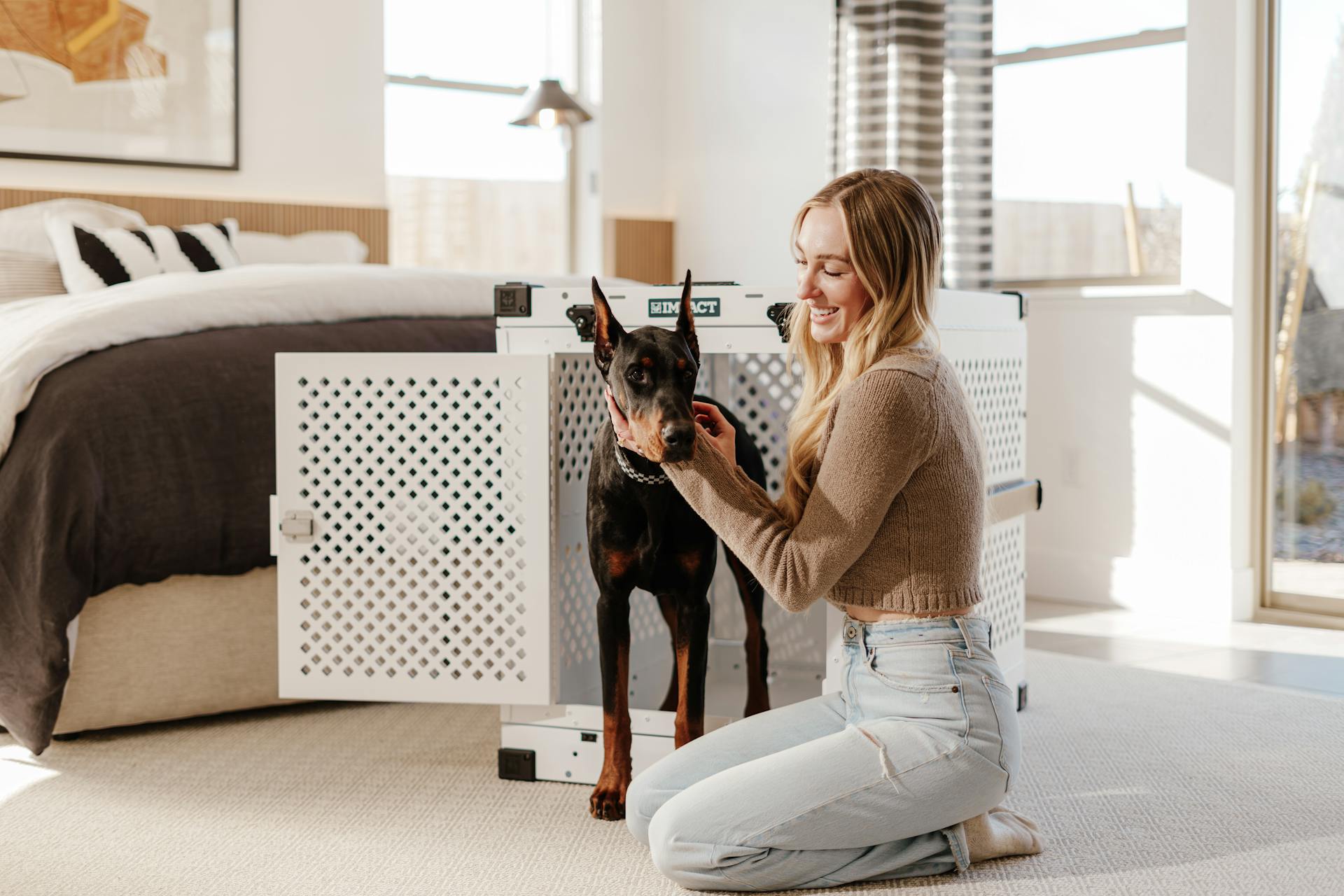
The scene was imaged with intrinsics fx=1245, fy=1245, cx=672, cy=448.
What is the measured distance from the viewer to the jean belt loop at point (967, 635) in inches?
61.4

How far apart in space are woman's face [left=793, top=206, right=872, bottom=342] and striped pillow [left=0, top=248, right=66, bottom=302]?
272 centimetres

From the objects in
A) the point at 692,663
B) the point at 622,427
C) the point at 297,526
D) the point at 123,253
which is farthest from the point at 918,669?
the point at 123,253

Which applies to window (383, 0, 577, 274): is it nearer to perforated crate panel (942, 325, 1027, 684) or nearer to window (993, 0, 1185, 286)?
window (993, 0, 1185, 286)

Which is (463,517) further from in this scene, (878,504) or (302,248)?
(302,248)

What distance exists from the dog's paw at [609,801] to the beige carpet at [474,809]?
0.08 ft

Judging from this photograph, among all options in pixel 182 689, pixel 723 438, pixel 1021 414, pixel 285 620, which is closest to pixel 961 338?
pixel 1021 414

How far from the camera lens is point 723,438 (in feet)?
5.60

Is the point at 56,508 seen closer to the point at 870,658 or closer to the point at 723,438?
the point at 723,438

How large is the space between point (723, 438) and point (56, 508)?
1.21 metres

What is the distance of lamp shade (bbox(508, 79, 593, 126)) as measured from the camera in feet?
15.1

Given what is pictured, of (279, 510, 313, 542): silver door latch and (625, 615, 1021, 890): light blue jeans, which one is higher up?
(279, 510, 313, 542): silver door latch

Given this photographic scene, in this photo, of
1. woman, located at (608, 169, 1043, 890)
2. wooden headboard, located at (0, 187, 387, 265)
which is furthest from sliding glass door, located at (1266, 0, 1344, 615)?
wooden headboard, located at (0, 187, 387, 265)

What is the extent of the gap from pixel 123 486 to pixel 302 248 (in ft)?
7.72

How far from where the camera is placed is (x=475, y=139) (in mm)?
5285
